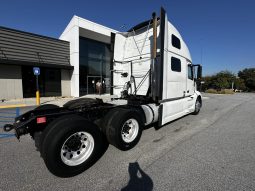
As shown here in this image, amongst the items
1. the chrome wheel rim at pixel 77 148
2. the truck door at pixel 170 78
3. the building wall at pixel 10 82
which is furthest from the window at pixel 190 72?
the building wall at pixel 10 82

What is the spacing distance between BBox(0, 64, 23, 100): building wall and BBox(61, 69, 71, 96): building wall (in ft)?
12.4

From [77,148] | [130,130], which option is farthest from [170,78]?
[77,148]

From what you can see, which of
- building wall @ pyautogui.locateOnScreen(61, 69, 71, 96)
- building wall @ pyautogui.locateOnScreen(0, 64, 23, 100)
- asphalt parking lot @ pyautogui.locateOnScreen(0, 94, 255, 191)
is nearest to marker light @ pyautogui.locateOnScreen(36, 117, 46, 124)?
asphalt parking lot @ pyautogui.locateOnScreen(0, 94, 255, 191)

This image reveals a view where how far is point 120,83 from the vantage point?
6219 mm

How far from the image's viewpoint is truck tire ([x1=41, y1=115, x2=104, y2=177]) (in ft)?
8.00

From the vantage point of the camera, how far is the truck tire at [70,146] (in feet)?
8.00

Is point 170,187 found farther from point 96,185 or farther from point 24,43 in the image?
point 24,43

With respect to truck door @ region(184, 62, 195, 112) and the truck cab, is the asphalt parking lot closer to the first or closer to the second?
the truck cab

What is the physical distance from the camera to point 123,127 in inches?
140

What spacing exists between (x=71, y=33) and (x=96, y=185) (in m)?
16.6

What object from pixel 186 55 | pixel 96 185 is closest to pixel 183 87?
pixel 186 55

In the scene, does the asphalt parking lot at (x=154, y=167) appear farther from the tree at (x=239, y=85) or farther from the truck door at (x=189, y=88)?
the tree at (x=239, y=85)

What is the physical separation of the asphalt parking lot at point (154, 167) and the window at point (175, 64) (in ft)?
7.38

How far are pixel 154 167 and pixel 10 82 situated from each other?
15.2 m
